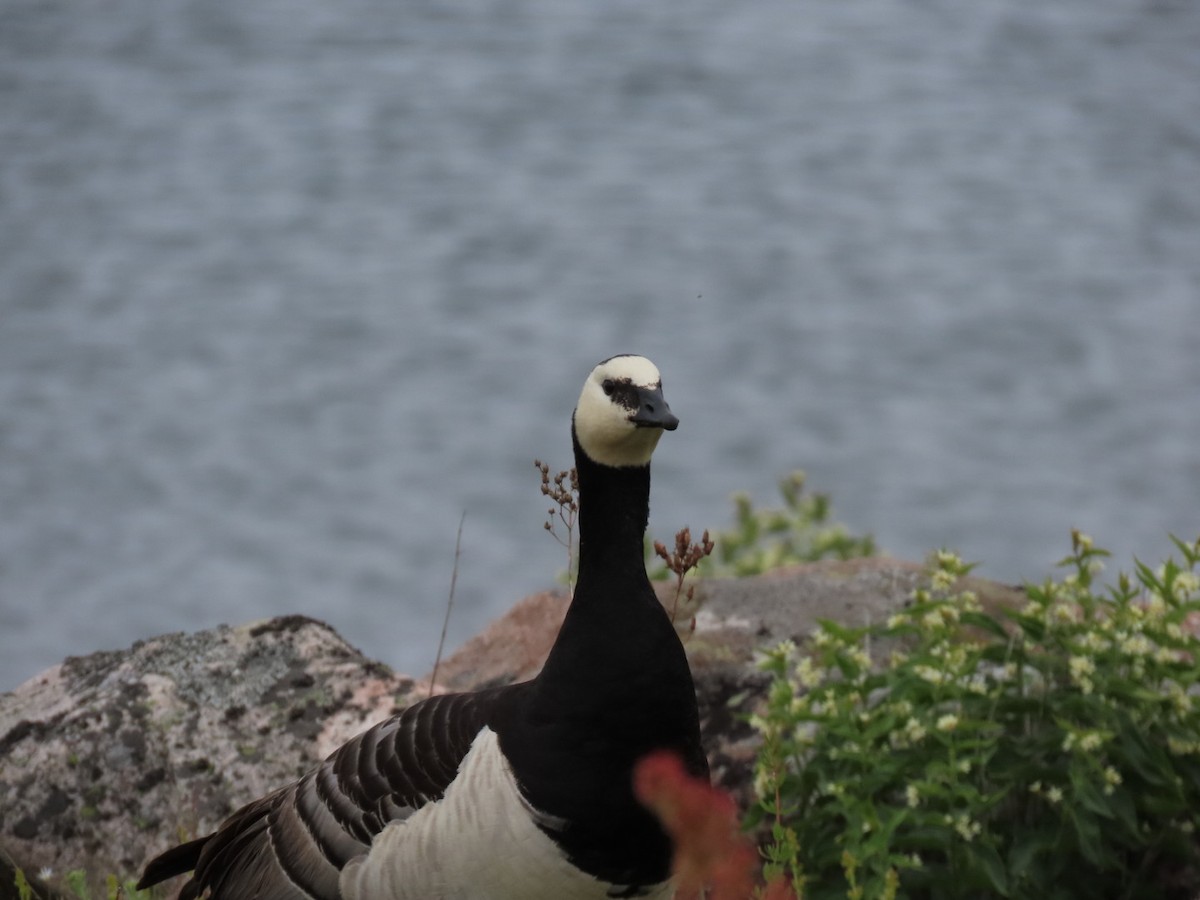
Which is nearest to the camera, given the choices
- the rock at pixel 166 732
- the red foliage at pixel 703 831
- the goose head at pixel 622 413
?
the red foliage at pixel 703 831

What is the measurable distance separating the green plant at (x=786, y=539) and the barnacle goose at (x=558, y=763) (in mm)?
4166

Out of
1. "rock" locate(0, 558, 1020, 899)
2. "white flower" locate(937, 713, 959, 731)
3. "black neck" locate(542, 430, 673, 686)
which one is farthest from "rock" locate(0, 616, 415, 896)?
"white flower" locate(937, 713, 959, 731)

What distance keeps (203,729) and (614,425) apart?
7.01 ft

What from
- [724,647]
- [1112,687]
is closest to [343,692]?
[724,647]

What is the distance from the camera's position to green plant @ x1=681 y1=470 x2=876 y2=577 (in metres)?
8.31

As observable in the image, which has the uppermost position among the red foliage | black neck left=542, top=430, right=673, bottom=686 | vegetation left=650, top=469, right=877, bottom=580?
the red foliage

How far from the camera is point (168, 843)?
5004 mm

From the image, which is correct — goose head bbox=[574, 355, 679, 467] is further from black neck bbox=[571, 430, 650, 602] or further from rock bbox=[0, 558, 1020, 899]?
rock bbox=[0, 558, 1020, 899]

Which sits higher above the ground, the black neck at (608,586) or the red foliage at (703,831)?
the red foliage at (703,831)

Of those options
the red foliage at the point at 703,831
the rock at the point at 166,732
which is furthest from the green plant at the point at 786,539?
the red foliage at the point at 703,831

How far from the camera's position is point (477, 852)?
3828mm

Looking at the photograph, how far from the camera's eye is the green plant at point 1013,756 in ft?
14.0

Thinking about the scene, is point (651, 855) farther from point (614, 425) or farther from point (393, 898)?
point (614, 425)

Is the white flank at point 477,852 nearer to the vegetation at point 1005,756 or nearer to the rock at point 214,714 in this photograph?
the vegetation at point 1005,756
